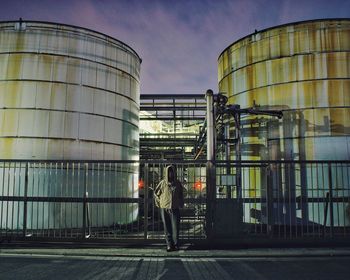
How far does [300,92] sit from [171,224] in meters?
6.57

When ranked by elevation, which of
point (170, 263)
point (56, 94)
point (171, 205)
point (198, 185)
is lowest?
point (170, 263)

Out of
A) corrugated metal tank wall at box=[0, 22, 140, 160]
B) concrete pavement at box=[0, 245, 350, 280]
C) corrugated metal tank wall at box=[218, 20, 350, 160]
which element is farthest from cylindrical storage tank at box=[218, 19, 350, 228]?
corrugated metal tank wall at box=[0, 22, 140, 160]

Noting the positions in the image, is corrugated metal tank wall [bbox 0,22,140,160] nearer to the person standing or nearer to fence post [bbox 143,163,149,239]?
fence post [bbox 143,163,149,239]

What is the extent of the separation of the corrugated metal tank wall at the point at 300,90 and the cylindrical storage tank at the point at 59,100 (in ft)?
15.8

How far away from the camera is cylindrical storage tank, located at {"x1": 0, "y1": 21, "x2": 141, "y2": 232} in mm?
11203

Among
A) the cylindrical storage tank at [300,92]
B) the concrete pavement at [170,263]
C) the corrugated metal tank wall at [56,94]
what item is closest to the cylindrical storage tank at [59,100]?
the corrugated metal tank wall at [56,94]

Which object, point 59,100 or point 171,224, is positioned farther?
point 59,100

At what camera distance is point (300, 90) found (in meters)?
11.4

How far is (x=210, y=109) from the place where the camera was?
992 centimetres

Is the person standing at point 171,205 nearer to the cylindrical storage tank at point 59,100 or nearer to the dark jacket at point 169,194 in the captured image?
the dark jacket at point 169,194

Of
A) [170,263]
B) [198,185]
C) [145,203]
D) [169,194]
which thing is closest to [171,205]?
[169,194]

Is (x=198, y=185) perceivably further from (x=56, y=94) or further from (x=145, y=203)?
(x=56, y=94)

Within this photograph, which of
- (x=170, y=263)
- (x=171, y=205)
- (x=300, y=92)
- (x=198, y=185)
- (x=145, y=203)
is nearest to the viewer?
(x=170, y=263)

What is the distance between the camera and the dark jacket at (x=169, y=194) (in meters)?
7.33
